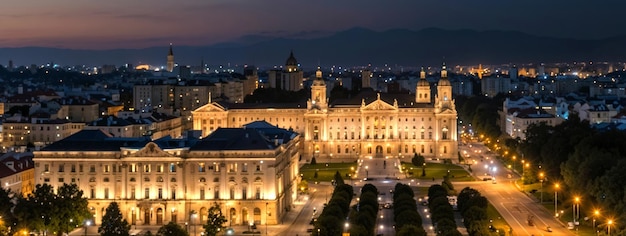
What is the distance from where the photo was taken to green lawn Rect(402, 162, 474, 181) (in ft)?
363

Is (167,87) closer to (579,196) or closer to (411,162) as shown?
(411,162)

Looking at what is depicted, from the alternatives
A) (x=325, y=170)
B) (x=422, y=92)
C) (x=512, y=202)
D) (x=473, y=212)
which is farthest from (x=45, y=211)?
(x=422, y=92)

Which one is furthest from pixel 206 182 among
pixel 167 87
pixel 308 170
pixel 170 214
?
pixel 167 87

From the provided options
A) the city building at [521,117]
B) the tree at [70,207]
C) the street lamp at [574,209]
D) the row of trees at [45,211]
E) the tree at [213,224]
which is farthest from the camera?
the city building at [521,117]

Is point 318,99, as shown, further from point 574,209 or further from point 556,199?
point 574,209

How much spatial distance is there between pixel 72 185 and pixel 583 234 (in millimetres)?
36796

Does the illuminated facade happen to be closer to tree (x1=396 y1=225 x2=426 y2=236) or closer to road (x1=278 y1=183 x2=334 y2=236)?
road (x1=278 y1=183 x2=334 y2=236)

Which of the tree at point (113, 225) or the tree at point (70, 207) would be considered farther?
the tree at point (70, 207)

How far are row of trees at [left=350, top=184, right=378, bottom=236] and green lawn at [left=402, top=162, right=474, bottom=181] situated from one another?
29.0m

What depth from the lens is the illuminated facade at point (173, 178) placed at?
259 ft

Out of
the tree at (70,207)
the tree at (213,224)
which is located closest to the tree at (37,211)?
the tree at (70,207)

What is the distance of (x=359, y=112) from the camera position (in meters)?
141

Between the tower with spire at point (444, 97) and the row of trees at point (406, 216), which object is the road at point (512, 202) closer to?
the row of trees at point (406, 216)

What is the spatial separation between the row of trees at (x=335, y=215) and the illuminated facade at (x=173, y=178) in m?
5.17
